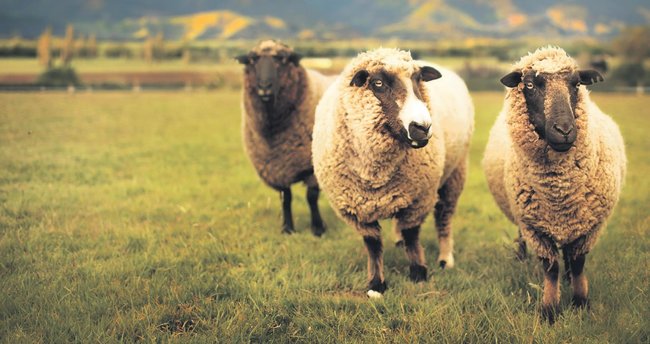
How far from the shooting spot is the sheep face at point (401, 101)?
3.58m

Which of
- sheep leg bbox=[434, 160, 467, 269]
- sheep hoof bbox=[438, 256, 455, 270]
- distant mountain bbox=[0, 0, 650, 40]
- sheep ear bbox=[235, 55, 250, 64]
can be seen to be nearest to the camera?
sheep hoof bbox=[438, 256, 455, 270]

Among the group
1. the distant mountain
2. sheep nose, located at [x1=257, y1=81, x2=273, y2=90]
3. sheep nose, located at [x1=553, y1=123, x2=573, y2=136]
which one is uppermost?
the distant mountain

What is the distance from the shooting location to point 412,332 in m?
3.36

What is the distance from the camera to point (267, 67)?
19.6 feet

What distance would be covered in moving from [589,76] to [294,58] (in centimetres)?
371

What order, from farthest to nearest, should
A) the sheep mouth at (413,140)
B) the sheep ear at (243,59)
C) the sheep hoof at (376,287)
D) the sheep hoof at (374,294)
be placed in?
the sheep ear at (243,59), the sheep hoof at (376,287), the sheep hoof at (374,294), the sheep mouth at (413,140)

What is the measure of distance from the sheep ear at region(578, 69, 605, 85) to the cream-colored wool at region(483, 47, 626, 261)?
0.33 ft

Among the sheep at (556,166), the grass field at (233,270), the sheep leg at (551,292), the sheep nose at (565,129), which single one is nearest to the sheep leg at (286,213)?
the grass field at (233,270)

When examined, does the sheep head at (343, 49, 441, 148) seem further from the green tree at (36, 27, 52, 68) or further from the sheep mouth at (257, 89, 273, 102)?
the green tree at (36, 27, 52, 68)

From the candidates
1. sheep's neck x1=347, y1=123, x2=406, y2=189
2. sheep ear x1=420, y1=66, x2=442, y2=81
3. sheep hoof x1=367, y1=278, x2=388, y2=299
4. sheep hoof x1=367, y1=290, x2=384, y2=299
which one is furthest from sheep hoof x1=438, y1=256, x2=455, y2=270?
sheep ear x1=420, y1=66, x2=442, y2=81

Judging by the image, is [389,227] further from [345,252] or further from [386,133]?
[386,133]

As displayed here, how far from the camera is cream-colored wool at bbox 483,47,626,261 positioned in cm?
362

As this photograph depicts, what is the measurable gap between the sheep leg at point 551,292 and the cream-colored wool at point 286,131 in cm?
325

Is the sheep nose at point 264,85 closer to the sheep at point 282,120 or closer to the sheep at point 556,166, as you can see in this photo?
the sheep at point 282,120
